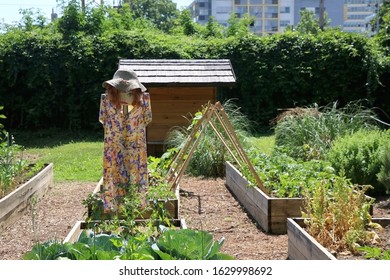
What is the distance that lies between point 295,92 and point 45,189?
10.8 m

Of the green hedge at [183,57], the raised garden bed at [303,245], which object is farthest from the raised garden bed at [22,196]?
the green hedge at [183,57]

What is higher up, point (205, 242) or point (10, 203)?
point (205, 242)

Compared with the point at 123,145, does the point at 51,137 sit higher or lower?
lower

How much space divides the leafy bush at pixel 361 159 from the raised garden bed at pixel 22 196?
432 centimetres

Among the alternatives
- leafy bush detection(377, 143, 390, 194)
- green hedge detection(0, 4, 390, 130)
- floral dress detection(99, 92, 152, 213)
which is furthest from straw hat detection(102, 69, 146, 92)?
green hedge detection(0, 4, 390, 130)

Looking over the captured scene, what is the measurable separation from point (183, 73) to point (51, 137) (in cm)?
608

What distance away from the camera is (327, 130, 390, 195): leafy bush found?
9.19m

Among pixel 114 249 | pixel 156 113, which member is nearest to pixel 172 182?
pixel 114 249

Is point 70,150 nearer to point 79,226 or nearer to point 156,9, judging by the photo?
point 79,226

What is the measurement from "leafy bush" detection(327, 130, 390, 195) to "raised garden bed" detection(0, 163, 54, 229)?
4.32 m

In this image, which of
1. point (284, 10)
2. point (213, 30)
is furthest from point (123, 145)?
point (284, 10)

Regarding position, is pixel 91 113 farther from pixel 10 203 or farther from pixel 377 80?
pixel 10 203

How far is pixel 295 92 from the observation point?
1928 cm

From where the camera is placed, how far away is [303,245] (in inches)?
225
